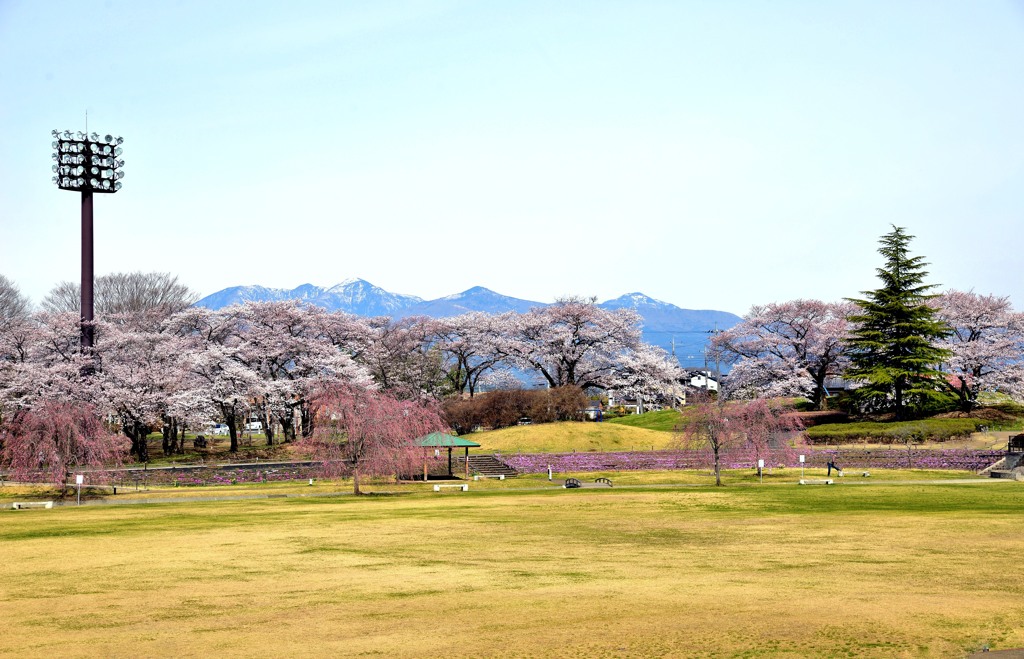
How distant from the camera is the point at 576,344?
9919cm

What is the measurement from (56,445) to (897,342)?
66022 millimetres

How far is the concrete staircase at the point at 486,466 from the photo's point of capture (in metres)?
65.6

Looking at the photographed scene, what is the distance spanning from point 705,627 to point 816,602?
9.89 feet

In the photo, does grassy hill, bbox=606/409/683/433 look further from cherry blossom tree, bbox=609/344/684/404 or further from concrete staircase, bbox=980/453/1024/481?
concrete staircase, bbox=980/453/1024/481

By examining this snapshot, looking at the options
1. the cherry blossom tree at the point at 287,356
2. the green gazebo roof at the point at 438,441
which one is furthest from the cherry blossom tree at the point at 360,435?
the cherry blossom tree at the point at 287,356

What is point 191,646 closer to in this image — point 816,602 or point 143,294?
point 816,602

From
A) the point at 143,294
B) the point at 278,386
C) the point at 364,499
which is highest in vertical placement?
the point at 143,294

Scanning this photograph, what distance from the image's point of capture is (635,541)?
89.1 ft

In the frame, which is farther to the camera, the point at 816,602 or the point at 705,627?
the point at 816,602

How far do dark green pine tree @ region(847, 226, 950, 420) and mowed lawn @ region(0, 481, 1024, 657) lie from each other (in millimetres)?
47069

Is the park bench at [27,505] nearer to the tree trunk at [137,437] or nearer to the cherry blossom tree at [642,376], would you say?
the tree trunk at [137,437]

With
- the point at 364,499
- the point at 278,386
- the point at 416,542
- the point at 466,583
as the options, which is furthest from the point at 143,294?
the point at 466,583

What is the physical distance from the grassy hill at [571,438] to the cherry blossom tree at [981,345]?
27.2 meters

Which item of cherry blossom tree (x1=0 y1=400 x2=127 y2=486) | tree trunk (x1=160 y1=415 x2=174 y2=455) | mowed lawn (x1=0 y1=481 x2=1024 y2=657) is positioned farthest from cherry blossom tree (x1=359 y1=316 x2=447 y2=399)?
mowed lawn (x1=0 y1=481 x2=1024 y2=657)
